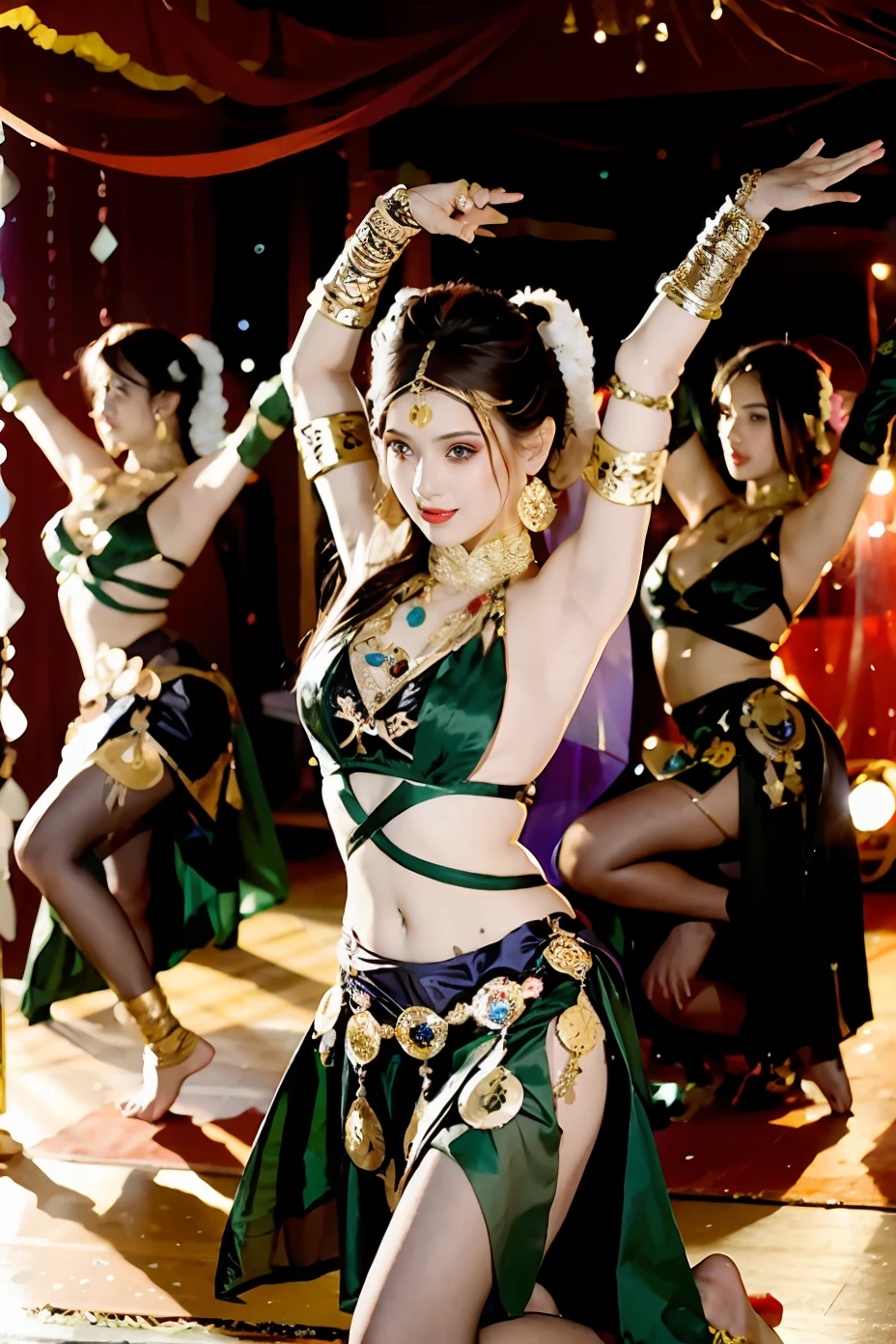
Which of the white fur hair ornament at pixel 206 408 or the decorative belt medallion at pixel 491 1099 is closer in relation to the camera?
the decorative belt medallion at pixel 491 1099

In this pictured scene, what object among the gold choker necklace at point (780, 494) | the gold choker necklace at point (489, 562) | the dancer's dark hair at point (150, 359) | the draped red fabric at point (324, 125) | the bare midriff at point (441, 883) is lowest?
the bare midriff at point (441, 883)

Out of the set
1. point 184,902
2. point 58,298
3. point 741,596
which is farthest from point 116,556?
point 741,596

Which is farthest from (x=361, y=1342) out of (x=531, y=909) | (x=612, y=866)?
(x=612, y=866)

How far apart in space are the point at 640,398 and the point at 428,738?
483 mm

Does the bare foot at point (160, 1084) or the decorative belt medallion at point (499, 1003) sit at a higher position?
the decorative belt medallion at point (499, 1003)

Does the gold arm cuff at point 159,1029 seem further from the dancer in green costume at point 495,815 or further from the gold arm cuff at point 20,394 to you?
the gold arm cuff at point 20,394

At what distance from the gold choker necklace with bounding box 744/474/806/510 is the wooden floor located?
1486 millimetres

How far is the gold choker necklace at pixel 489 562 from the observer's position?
1969mm

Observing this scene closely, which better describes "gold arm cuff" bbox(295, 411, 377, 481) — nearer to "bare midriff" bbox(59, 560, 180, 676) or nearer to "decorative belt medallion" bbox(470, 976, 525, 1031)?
"decorative belt medallion" bbox(470, 976, 525, 1031)

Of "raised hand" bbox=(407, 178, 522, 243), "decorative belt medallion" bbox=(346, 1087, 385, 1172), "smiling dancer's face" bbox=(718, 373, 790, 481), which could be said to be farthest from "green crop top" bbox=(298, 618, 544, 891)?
"smiling dancer's face" bbox=(718, 373, 790, 481)

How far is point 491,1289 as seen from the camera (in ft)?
5.74

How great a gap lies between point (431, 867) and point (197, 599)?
9.20 ft

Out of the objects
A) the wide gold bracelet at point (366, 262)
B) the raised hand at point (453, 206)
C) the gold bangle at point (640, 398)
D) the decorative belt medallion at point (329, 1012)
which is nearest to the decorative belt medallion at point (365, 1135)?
the decorative belt medallion at point (329, 1012)

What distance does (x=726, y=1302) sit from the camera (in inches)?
76.9
